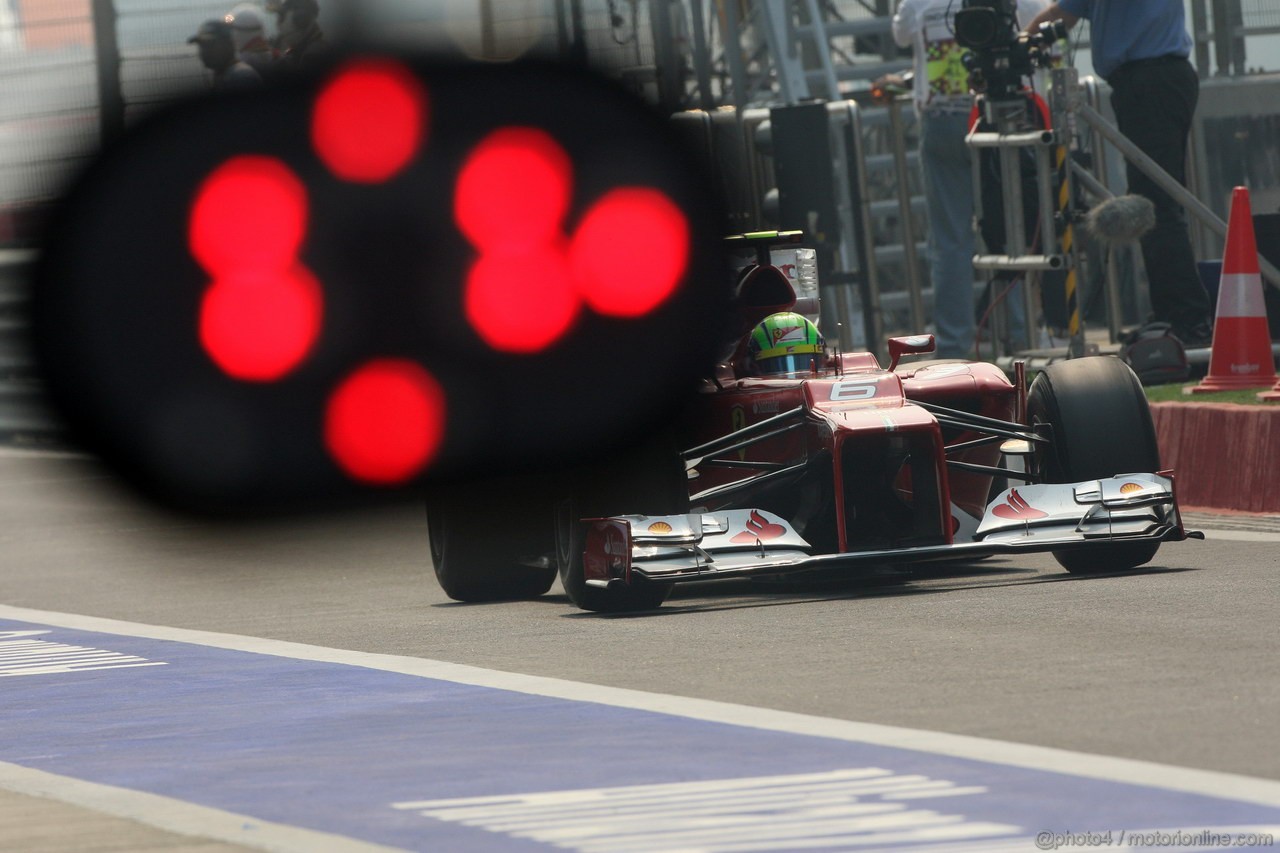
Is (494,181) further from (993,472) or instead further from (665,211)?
(993,472)

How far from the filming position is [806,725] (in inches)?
282

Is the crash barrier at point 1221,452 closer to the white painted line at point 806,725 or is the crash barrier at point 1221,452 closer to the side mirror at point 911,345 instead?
the side mirror at point 911,345

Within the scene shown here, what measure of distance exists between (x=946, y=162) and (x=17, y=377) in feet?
30.1

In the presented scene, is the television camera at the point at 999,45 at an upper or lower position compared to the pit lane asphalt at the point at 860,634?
upper

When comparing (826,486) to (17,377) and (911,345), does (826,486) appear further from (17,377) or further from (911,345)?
(17,377)

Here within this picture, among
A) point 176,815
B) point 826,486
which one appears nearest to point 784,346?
point 826,486

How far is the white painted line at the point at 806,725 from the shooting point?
5988 millimetres

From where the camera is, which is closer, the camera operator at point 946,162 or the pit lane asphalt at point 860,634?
the pit lane asphalt at point 860,634

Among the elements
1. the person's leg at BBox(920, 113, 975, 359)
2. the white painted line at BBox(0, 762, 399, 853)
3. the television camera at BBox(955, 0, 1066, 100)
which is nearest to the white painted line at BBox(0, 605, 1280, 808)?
the white painted line at BBox(0, 762, 399, 853)

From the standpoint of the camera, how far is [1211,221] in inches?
595

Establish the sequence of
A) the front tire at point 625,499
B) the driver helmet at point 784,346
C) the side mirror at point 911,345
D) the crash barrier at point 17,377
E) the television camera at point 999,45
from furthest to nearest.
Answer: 1. the crash barrier at point 17,377
2. the television camera at point 999,45
3. the side mirror at point 911,345
4. the driver helmet at point 784,346
5. the front tire at point 625,499

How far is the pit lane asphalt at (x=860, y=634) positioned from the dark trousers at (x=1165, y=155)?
10.9 ft

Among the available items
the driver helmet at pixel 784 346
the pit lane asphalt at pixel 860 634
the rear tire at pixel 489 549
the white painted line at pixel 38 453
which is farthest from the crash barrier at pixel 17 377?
the driver helmet at pixel 784 346

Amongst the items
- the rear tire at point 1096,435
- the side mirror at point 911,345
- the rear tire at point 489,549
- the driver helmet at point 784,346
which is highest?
the driver helmet at point 784,346
